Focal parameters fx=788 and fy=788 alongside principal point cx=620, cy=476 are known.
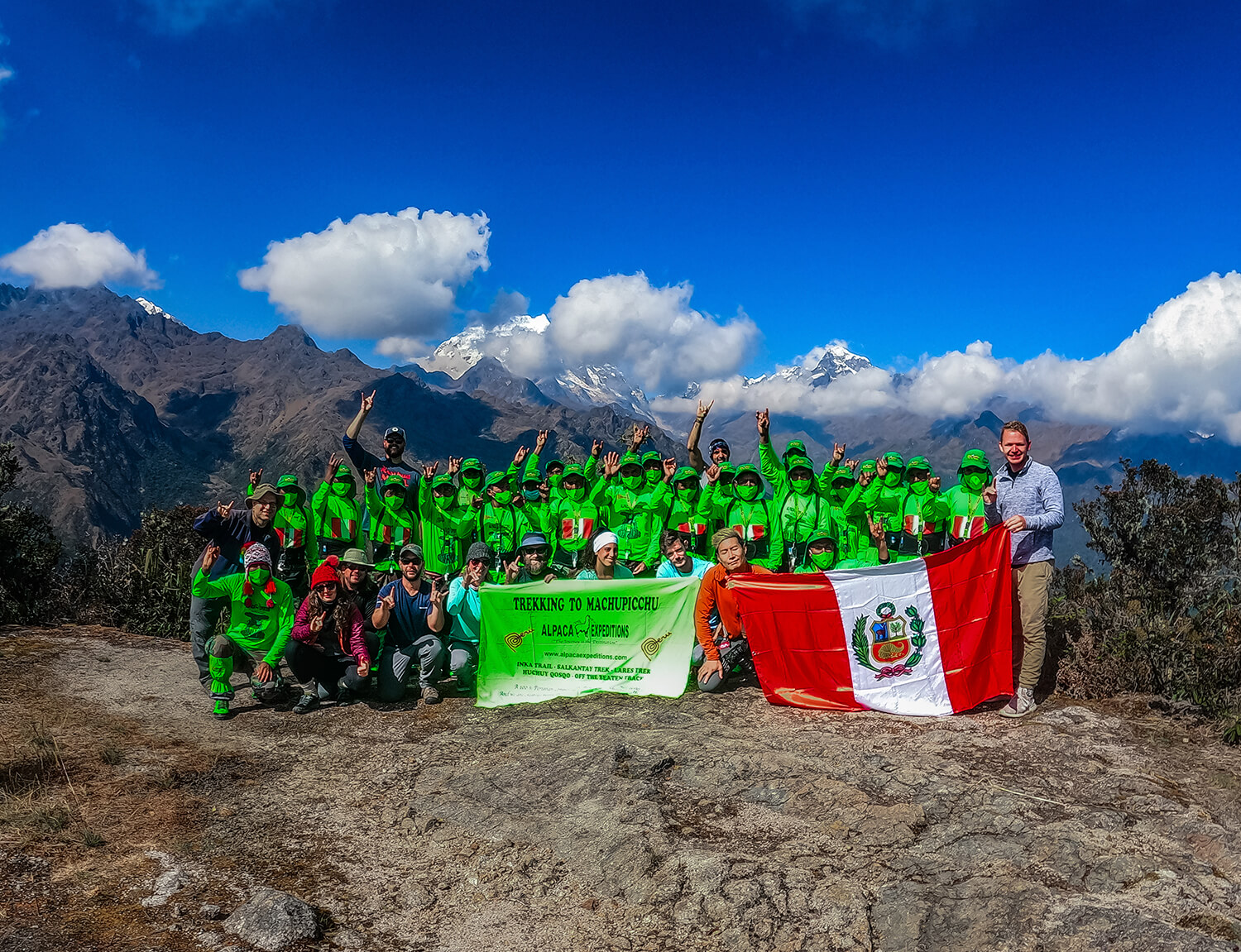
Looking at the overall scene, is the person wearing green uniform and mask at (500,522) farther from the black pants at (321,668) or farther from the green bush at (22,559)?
the green bush at (22,559)

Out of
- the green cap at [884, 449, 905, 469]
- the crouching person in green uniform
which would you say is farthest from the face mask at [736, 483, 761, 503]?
the crouching person in green uniform

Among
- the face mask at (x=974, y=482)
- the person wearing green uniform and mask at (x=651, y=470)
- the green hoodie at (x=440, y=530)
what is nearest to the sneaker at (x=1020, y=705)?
the face mask at (x=974, y=482)

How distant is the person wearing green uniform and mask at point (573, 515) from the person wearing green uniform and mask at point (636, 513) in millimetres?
299

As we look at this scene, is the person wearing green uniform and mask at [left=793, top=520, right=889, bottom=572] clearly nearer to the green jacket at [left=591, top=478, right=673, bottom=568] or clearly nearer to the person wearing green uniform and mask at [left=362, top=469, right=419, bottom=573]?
the green jacket at [left=591, top=478, right=673, bottom=568]

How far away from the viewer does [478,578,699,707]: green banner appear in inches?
316

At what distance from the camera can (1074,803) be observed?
5.12 m

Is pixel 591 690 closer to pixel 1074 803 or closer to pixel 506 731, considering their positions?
pixel 506 731

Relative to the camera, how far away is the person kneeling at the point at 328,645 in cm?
770

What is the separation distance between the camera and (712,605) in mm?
7957

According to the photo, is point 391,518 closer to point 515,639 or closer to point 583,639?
point 515,639

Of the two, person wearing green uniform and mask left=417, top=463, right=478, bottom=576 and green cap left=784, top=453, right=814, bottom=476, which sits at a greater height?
green cap left=784, top=453, right=814, bottom=476

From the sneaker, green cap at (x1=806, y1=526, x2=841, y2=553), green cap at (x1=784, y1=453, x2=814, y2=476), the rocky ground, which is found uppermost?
green cap at (x1=784, y1=453, x2=814, y2=476)

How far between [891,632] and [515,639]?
3744mm

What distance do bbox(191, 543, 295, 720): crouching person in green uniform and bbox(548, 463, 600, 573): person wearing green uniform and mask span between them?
3306 millimetres
